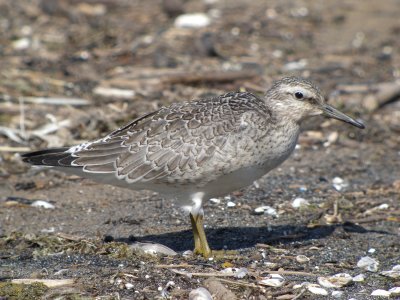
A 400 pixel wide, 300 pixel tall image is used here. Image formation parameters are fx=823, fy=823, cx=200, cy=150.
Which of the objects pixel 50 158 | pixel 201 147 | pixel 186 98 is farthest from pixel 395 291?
pixel 186 98

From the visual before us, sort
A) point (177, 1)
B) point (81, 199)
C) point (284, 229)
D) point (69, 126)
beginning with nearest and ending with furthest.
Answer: point (284, 229) < point (81, 199) < point (69, 126) < point (177, 1)

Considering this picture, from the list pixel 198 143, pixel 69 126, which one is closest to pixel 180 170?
pixel 198 143

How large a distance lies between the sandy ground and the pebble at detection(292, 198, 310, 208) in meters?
0.08

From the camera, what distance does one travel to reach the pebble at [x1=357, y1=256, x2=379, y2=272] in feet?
23.6

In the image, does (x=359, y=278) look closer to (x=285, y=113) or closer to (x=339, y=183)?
(x=285, y=113)

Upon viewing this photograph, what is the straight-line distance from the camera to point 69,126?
10688 mm

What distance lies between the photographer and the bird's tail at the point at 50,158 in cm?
750

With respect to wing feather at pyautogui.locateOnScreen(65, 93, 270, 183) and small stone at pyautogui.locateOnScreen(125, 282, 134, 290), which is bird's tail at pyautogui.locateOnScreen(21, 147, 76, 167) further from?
small stone at pyautogui.locateOnScreen(125, 282, 134, 290)

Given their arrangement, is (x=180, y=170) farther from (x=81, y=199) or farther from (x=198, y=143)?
(x=81, y=199)

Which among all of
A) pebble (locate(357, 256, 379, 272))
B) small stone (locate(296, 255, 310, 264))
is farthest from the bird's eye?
pebble (locate(357, 256, 379, 272))

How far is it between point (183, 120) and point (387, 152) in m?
4.27

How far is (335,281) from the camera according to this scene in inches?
266

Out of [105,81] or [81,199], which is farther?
[105,81]

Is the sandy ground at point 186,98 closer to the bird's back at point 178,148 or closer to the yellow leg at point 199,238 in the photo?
the yellow leg at point 199,238
